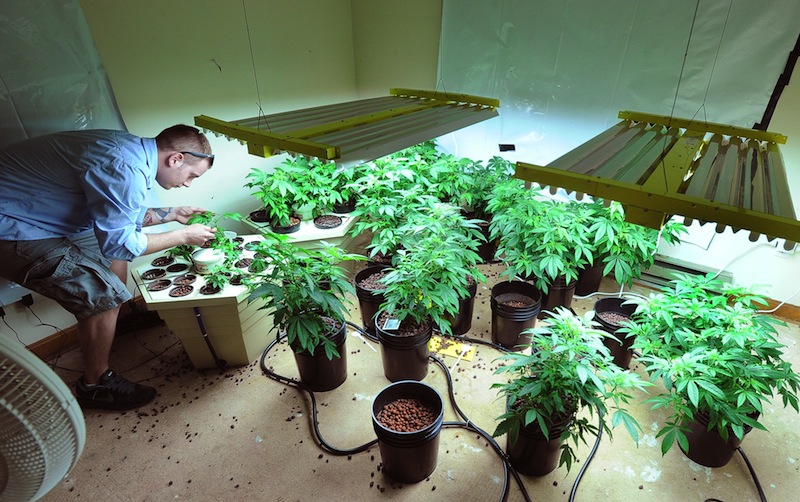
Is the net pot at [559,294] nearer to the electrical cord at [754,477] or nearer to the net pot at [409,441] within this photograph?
the electrical cord at [754,477]

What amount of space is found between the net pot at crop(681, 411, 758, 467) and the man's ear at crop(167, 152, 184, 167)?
8.63 ft

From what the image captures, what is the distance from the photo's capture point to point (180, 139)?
6.54ft

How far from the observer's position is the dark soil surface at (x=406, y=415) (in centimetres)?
179

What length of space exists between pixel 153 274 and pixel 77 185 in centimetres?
67

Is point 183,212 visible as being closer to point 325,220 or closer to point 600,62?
point 325,220

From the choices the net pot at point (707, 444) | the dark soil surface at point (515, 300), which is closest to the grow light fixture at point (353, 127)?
the dark soil surface at point (515, 300)

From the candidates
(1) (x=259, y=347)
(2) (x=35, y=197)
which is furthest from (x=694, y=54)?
(2) (x=35, y=197)

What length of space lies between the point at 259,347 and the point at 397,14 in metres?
3.06

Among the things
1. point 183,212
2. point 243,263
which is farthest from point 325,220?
point 183,212

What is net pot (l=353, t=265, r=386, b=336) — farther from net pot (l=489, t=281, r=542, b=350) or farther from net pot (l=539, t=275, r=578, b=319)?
net pot (l=539, t=275, r=578, b=319)

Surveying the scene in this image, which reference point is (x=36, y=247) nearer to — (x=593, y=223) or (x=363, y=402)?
(x=363, y=402)

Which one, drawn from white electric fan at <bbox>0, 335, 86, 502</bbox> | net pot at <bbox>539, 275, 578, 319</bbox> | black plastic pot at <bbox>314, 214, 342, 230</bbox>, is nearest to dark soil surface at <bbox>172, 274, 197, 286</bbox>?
black plastic pot at <bbox>314, 214, 342, 230</bbox>

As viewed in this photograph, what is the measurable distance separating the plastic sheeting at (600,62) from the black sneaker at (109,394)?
3110 millimetres

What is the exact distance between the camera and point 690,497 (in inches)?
70.4
